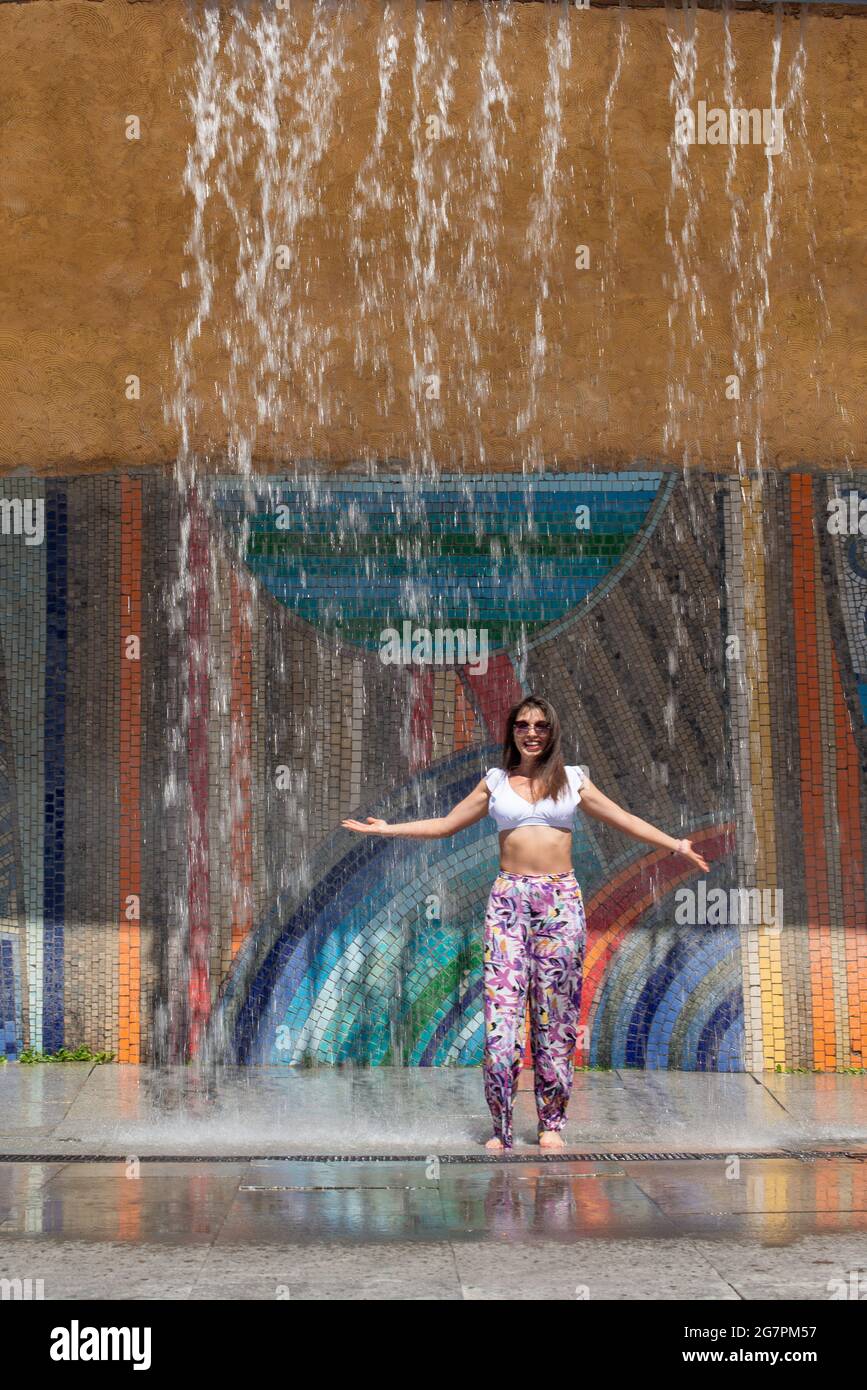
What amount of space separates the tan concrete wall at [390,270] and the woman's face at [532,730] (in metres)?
2.53

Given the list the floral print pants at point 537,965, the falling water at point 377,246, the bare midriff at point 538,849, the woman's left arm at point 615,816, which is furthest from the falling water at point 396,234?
the floral print pants at point 537,965

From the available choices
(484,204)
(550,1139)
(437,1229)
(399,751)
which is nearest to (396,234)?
(484,204)

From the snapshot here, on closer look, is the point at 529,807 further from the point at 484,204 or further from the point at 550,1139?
the point at 484,204

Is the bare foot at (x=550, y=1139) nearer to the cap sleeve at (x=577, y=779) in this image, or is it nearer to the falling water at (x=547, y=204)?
the cap sleeve at (x=577, y=779)

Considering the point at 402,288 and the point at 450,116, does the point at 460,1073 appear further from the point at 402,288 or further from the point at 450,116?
the point at 450,116

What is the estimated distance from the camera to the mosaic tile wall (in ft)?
25.8

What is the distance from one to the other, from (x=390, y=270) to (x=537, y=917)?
11.9 ft

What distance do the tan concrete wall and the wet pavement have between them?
2936mm

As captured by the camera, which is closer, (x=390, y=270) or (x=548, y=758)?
(x=548, y=758)

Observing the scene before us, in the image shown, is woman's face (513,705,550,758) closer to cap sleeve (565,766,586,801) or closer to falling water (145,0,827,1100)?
cap sleeve (565,766,586,801)

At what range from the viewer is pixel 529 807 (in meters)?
5.94

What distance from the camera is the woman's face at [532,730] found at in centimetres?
591

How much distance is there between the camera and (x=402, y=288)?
8.26 m

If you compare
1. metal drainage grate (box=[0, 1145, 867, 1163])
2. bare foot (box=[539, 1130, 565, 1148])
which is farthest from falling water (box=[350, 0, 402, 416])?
metal drainage grate (box=[0, 1145, 867, 1163])
